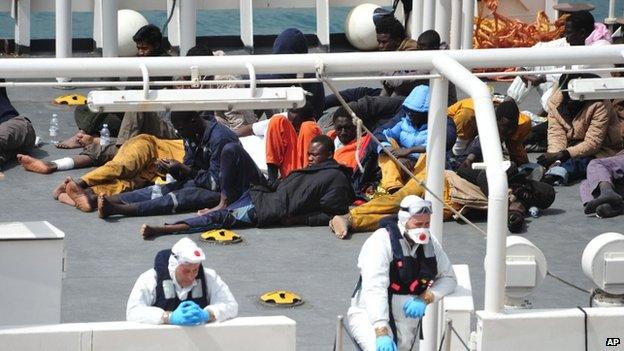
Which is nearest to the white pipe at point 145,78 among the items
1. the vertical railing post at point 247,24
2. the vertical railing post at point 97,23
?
the vertical railing post at point 97,23

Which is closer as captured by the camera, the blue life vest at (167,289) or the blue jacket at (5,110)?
the blue life vest at (167,289)

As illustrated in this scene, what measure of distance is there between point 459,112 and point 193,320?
5874mm

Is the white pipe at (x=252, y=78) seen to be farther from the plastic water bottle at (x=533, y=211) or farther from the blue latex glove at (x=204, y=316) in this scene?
the plastic water bottle at (x=533, y=211)

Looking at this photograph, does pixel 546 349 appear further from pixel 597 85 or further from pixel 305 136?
pixel 305 136

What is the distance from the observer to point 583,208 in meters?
13.7

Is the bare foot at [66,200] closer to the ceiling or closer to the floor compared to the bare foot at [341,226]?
closer to the ceiling

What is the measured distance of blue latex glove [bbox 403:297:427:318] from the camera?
30.1 feet

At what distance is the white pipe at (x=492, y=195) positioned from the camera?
827cm

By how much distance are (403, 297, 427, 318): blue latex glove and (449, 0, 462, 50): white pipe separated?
7.98 m

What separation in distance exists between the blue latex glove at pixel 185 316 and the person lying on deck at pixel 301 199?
13.8ft

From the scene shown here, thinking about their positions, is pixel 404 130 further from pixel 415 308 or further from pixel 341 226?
pixel 415 308

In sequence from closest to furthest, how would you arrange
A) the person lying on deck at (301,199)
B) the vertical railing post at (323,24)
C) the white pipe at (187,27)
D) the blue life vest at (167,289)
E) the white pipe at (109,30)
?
the blue life vest at (167,289)
the person lying on deck at (301,199)
the white pipe at (109,30)
the white pipe at (187,27)
the vertical railing post at (323,24)

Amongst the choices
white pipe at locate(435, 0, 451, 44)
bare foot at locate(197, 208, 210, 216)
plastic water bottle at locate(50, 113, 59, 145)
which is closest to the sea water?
white pipe at locate(435, 0, 451, 44)

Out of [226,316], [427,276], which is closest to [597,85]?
[427,276]
